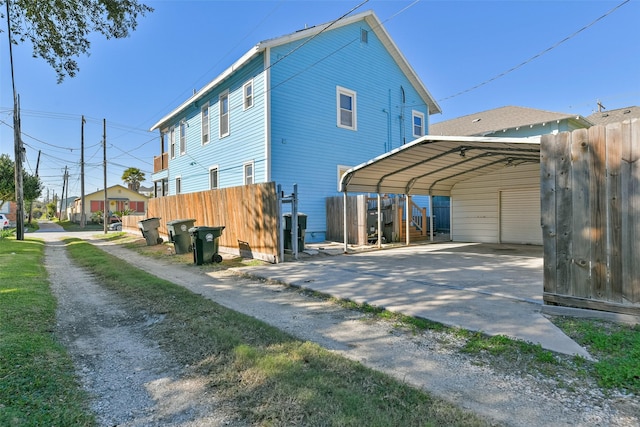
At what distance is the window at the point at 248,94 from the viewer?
13977 mm

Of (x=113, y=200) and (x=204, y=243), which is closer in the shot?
(x=204, y=243)

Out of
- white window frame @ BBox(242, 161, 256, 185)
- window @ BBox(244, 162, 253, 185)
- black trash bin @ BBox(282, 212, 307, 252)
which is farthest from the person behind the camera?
A: window @ BBox(244, 162, 253, 185)

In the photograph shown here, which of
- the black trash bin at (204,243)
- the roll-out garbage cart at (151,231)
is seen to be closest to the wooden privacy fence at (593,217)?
the black trash bin at (204,243)

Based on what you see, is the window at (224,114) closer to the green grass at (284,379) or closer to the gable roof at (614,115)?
the green grass at (284,379)

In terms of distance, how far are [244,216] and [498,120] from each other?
49.8 ft

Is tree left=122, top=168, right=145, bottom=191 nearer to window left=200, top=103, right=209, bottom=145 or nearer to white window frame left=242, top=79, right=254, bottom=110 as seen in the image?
window left=200, top=103, right=209, bottom=145

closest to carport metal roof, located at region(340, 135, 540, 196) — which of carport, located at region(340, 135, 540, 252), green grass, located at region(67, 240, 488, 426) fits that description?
carport, located at region(340, 135, 540, 252)

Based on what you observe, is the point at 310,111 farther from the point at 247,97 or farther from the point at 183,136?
the point at 183,136

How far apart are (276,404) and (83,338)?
9.65 feet

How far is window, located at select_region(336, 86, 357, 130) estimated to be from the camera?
15.1 meters

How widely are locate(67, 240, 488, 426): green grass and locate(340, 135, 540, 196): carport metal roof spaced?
6067 mm

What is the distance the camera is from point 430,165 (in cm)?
1134

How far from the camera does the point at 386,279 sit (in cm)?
695

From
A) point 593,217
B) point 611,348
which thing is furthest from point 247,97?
point 611,348
